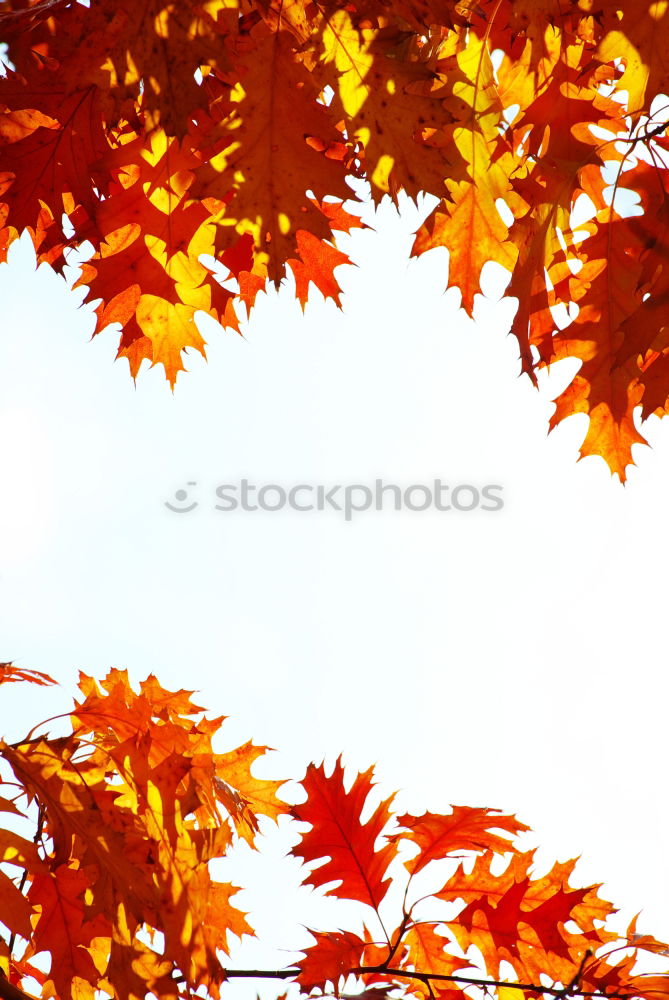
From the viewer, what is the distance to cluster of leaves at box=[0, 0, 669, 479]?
1509 millimetres

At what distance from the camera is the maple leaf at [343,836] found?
74.7 inches

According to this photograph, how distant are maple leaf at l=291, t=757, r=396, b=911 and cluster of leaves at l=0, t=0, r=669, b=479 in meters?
0.92

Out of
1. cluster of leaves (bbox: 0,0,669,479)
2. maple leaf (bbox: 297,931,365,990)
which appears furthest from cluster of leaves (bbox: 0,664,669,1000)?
cluster of leaves (bbox: 0,0,669,479)

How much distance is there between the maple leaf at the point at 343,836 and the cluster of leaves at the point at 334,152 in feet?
3.03

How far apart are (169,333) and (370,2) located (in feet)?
2.77

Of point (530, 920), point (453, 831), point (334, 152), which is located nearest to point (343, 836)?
point (453, 831)

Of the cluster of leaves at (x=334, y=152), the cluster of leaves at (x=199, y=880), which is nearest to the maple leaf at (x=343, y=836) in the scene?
the cluster of leaves at (x=199, y=880)

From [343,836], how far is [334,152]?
55.7 inches

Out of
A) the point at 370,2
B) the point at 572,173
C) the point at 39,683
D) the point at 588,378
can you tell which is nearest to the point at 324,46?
the point at 370,2

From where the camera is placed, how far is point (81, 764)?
1.57 metres

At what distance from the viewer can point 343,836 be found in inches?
Result: 75.0

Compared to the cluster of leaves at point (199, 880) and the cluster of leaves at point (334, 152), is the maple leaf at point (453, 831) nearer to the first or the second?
the cluster of leaves at point (199, 880)

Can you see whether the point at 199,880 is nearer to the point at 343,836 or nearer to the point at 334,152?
the point at 343,836

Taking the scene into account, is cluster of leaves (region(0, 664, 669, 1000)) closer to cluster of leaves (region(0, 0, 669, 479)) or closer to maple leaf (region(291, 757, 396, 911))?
maple leaf (region(291, 757, 396, 911))
